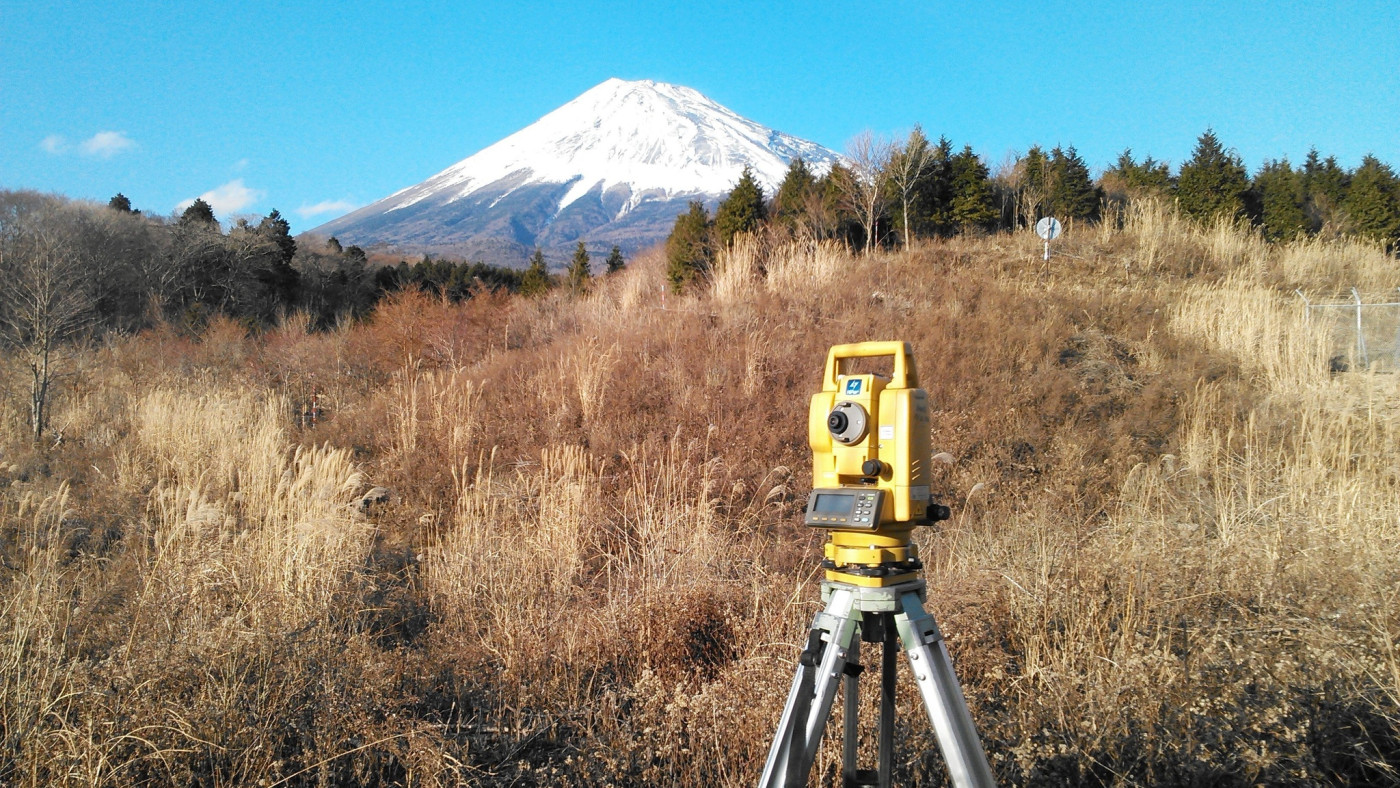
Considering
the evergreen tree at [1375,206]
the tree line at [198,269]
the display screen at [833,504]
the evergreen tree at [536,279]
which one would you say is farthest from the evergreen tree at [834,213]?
the display screen at [833,504]

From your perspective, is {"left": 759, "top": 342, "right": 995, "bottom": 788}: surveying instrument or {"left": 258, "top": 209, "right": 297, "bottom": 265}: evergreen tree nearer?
{"left": 759, "top": 342, "right": 995, "bottom": 788}: surveying instrument

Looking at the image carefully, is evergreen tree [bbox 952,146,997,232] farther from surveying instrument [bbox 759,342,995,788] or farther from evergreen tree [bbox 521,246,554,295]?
surveying instrument [bbox 759,342,995,788]

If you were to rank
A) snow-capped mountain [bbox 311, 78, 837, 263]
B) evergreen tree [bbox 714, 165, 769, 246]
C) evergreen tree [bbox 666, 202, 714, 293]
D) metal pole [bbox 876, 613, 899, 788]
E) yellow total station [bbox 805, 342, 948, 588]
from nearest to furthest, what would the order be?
yellow total station [bbox 805, 342, 948, 588] → metal pole [bbox 876, 613, 899, 788] → evergreen tree [bbox 666, 202, 714, 293] → evergreen tree [bbox 714, 165, 769, 246] → snow-capped mountain [bbox 311, 78, 837, 263]

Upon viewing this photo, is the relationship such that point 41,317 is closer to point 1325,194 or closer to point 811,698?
point 811,698

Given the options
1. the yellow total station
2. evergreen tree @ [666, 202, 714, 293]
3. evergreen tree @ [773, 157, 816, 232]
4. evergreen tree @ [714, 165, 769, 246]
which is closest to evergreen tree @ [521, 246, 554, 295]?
evergreen tree @ [666, 202, 714, 293]

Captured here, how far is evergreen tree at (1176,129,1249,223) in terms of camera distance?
1766 centimetres

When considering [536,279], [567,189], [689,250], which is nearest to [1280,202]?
[689,250]

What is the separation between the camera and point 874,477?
167 centimetres

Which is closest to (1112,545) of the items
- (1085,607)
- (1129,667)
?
(1085,607)

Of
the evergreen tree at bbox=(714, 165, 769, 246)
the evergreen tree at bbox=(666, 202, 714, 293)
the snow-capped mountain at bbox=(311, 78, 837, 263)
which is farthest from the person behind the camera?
the snow-capped mountain at bbox=(311, 78, 837, 263)

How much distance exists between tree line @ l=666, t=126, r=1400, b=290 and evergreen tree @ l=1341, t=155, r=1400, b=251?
1.3 inches

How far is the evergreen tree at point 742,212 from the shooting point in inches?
642

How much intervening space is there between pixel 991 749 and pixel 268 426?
6656 millimetres

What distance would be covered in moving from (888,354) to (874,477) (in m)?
0.29
